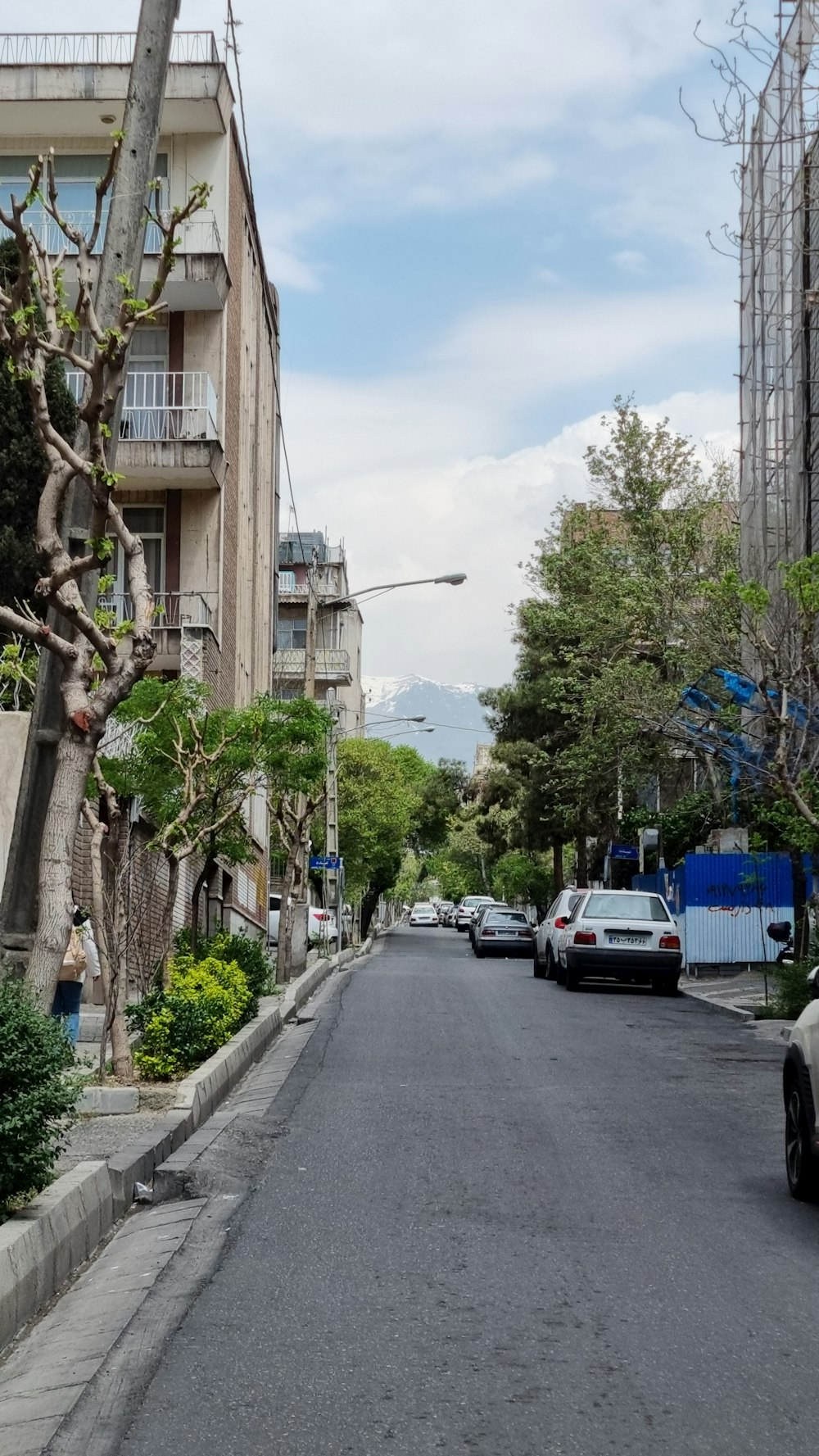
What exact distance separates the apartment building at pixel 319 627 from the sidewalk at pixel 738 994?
35443 mm

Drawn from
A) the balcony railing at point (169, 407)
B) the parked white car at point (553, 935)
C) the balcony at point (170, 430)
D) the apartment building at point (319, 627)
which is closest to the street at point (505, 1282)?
the parked white car at point (553, 935)

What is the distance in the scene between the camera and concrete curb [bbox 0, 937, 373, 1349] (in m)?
6.43

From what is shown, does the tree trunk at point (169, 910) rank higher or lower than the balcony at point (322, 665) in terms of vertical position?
lower

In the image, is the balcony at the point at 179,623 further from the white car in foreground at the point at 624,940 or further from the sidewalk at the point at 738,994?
the sidewalk at the point at 738,994

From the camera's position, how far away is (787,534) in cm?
2692

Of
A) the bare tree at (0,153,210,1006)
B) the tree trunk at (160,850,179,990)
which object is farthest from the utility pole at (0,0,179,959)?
the tree trunk at (160,850,179,990)

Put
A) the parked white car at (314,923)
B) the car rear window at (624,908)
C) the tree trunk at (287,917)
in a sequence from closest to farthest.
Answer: the car rear window at (624,908)
the tree trunk at (287,917)
the parked white car at (314,923)

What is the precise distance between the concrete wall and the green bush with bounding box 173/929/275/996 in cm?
251

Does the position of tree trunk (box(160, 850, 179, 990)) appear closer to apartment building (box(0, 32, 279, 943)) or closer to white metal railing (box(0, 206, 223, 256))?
apartment building (box(0, 32, 279, 943))

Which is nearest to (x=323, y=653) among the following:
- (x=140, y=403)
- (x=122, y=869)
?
(x=140, y=403)

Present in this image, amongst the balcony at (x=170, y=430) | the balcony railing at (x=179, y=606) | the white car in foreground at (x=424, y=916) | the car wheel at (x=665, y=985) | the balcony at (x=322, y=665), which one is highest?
the balcony at (x=322, y=665)

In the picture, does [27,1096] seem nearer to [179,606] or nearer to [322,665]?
[179,606]

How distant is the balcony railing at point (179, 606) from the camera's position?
3061 cm

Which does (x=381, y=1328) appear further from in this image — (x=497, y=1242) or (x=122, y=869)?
(x=122, y=869)
